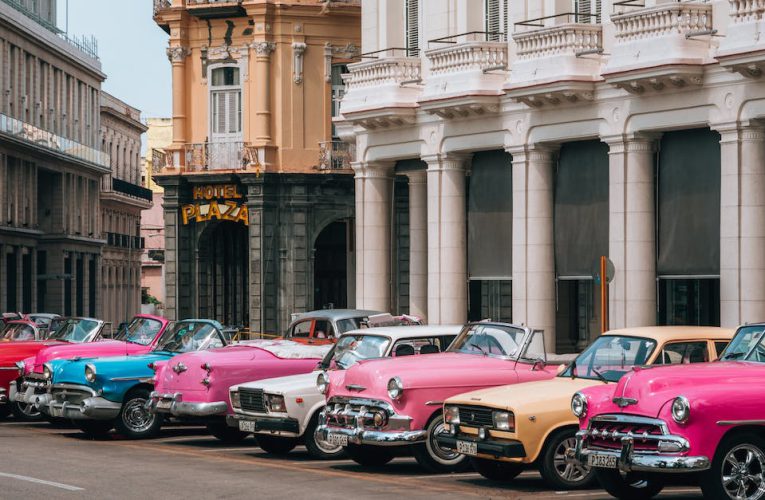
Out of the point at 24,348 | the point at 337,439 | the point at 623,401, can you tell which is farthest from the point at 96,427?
the point at 623,401

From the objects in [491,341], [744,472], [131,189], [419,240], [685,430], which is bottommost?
[744,472]

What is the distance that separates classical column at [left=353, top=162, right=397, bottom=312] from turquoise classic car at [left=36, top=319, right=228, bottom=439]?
12413 millimetres

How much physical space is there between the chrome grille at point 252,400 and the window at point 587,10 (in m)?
12.3

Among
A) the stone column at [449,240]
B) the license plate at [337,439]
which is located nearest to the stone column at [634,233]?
the stone column at [449,240]

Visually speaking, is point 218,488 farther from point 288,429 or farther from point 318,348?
point 318,348

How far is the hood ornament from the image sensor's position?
15208 mm

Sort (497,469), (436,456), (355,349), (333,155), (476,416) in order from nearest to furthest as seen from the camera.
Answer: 1. (476,416)
2. (497,469)
3. (436,456)
4. (355,349)
5. (333,155)

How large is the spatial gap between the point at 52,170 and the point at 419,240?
53304mm

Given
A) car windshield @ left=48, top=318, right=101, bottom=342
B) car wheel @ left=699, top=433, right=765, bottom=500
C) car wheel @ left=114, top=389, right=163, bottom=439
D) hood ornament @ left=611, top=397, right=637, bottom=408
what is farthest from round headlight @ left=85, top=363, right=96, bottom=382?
car wheel @ left=699, top=433, right=765, bottom=500

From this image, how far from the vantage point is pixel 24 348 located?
27.8m

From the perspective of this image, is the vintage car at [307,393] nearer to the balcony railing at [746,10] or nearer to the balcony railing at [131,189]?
the balcony railing at [746,10]

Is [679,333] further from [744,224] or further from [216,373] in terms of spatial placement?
[744,224]

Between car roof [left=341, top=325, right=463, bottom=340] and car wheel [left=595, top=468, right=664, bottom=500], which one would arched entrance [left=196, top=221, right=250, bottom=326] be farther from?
car wheel [left=595, top=468, right=664, bottom=500]

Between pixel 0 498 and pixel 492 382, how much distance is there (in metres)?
5.94
